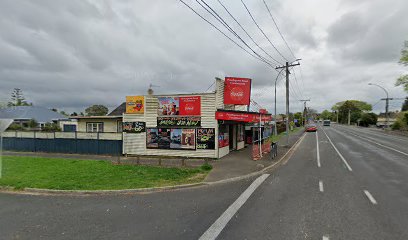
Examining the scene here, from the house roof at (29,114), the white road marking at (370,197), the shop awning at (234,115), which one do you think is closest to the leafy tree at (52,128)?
the shop awning at (234,115)

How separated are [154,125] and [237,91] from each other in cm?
657

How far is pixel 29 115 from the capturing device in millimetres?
48406

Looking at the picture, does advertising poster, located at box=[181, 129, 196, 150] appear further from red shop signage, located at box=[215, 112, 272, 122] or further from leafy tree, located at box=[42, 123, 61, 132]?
leafy tree, located at box=[42, 123, 61, 132]

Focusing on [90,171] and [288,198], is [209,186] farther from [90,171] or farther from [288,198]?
[90,171]

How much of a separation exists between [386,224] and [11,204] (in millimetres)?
10948

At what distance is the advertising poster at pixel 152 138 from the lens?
1725 cm

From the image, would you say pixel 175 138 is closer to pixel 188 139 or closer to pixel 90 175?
pixel 188 139

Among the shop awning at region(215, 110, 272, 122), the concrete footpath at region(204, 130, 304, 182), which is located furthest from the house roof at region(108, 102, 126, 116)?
the concrete footpath at region(204, 130, 304, 182)

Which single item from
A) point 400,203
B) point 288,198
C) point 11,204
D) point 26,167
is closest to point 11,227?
point 11,204

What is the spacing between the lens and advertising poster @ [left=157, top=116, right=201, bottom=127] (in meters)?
16.3

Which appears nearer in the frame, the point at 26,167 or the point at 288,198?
the point at 288,198

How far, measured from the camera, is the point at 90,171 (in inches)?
483

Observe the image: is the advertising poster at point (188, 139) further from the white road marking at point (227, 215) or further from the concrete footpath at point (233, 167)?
the white road marking at point (227, 215)

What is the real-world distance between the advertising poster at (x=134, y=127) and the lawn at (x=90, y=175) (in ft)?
12.4
